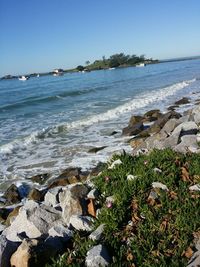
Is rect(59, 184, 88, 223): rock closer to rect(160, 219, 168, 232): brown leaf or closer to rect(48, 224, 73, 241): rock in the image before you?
rect(48, 224, 73, 241): rock

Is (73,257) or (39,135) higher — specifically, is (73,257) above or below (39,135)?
above

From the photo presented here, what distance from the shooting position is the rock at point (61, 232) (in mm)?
5285

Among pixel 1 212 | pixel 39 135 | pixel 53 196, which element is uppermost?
pixel 53 196

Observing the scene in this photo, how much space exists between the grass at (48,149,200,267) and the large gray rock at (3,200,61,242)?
0.68m

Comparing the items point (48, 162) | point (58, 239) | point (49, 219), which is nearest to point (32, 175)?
point (48, 162)

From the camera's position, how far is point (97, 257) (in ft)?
14.7

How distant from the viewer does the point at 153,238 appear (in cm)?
489

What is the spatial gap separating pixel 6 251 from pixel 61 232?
781 mm

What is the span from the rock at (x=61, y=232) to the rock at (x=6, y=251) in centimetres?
55

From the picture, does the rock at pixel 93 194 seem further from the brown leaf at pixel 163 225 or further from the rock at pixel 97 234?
the brown leaf at pixel 163 225

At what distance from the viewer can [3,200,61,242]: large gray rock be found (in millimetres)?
5707

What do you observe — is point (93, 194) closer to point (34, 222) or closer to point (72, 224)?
point (72, 224)

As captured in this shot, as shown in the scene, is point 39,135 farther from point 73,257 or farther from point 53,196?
point 73,257

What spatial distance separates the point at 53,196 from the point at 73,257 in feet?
8.04
